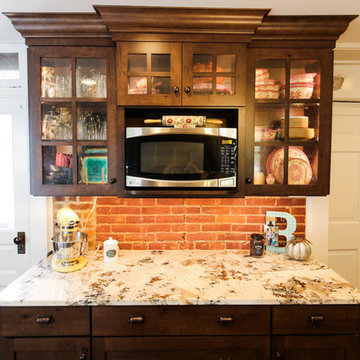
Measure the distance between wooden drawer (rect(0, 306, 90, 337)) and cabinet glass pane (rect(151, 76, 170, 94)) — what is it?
4.09ft

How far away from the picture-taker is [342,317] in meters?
1.45

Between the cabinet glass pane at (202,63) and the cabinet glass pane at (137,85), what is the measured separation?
317 mm

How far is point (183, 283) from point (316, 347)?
2.44 ft

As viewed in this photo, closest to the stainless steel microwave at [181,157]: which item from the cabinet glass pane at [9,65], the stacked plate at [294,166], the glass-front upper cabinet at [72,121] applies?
the glass-front upper cabinet at [72,121]

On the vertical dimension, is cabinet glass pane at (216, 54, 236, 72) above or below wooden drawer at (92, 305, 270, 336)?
above

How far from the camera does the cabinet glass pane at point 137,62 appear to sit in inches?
66.4

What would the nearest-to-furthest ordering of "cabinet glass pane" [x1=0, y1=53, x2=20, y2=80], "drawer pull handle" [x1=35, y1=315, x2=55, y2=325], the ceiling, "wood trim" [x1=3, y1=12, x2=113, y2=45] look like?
"drawer pull handle" [x1=35, y1=315, x2=55, y2=325]
the ceiling
"wood trim" [x1=3, y1=12, x2=113, y2=45]
"cabinet glass pane" [x1=0, y1=53, x2=20, y2=80]

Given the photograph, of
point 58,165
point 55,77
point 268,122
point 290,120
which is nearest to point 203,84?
point 268,122

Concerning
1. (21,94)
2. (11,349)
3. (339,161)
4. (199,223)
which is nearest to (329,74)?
(339,161)

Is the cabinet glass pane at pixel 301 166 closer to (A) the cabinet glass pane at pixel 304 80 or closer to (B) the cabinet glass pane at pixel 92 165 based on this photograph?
(A) the cabinet glass pane at pixel 304 80

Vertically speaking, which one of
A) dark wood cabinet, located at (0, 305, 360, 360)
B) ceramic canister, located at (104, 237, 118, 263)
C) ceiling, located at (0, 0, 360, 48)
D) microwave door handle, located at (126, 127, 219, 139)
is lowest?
dark wood cabinet, located at (0, 305, 360, 360)

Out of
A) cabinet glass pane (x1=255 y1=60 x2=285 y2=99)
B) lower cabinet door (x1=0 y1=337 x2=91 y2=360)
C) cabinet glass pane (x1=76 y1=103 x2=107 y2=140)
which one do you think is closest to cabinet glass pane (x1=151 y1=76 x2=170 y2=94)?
cabinet glass pane (x1=76 y1=103 x2=107 y2=140)

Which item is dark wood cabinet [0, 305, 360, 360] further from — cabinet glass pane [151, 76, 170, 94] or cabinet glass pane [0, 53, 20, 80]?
cabinet glass pane [0, 53, 20, 80]

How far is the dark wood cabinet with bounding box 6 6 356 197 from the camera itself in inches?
65.3
